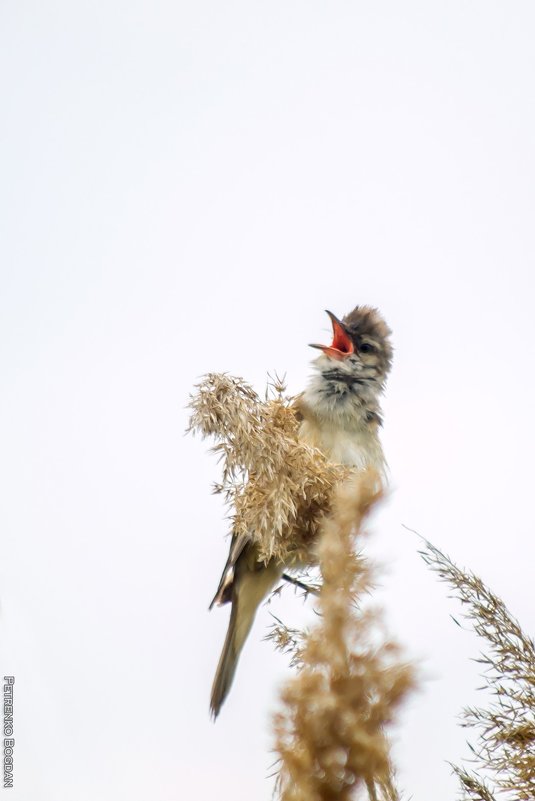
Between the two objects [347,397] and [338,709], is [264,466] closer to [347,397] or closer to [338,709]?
[338,709]

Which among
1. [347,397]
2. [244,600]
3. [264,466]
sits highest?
[347,397]

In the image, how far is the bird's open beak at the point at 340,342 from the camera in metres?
2.88

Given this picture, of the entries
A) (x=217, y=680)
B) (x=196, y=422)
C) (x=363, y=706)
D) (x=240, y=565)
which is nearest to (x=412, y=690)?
(x=363, y=706)

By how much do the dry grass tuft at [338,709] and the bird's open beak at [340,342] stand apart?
2219 millimetres

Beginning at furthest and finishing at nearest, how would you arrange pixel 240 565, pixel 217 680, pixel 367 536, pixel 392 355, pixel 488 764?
pixel 392 355, pixel 240 565, pixel 217 680, pixel 488 764, pixel 367 536

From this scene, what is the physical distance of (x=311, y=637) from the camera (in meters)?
0.64

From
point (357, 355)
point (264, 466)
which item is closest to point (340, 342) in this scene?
point (357, 355)

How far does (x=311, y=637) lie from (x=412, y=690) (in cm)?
8

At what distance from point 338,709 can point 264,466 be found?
21.5 inches

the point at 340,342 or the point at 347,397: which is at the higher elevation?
the point at 340,342

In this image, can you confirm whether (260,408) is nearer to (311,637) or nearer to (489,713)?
(489,713)

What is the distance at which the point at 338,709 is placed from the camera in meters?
0.60

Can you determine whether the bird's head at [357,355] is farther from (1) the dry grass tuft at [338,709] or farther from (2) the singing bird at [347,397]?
(1) the dry grass tuft at [338,709]

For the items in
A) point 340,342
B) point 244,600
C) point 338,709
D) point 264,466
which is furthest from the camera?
point 340,342
